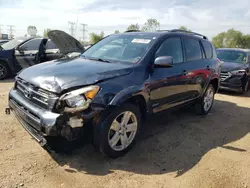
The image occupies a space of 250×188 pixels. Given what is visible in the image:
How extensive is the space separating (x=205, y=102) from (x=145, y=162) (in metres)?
2.91

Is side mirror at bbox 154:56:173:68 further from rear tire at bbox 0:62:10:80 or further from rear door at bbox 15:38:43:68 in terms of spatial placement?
rear tire at bbox 0:62:10:80

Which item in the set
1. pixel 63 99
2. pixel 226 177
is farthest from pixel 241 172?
pixel 63 99

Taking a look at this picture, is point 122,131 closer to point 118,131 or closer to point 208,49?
point 118,131

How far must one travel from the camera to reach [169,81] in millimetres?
3926

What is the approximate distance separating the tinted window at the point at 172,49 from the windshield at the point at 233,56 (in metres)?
5.64

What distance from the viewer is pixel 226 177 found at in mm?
3043

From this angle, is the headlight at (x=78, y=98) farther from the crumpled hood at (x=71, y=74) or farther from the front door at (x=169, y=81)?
the front door at (x=169, y=81)

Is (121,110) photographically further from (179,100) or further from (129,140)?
(179,100)

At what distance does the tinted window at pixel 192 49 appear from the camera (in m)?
4.61

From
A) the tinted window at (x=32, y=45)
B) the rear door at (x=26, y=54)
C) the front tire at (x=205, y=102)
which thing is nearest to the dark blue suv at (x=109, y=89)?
the front tire at (x=205, y=102)

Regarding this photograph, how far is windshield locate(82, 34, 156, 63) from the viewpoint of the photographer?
3.71 m

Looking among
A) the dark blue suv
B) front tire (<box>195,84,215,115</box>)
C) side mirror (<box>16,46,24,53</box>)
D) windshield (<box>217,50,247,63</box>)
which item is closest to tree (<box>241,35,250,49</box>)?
windshield (<box>217,50,247,63</box>)

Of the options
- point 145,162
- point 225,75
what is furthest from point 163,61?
point 225,75

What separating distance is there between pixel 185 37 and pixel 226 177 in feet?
8.91
